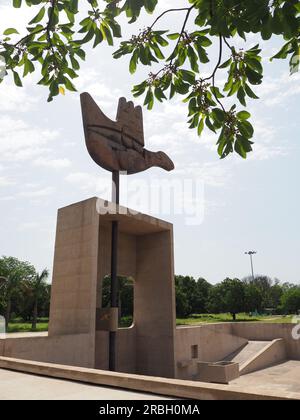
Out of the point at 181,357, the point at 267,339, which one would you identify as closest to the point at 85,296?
the point at 181,357

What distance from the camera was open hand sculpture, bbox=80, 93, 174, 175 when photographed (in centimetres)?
1534

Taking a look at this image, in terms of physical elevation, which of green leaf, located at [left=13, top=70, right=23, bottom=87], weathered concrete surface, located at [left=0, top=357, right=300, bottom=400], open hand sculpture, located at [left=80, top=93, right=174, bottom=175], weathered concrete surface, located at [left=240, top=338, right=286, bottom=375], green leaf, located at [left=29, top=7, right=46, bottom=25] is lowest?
weathered concrete surface, located at [left=240, top=338, right=286, bottom=375]

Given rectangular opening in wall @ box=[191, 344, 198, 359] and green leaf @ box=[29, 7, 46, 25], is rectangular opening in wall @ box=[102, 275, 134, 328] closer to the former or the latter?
rectangular opening in wall @ box=[191, 344, 198, 359]

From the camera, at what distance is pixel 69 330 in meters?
14.4

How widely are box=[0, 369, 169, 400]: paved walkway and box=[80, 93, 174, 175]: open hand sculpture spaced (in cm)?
1060

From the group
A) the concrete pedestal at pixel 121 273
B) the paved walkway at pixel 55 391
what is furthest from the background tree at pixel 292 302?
the paved walkway at pixel 55 391

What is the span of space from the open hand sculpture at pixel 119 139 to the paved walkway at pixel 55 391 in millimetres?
10599

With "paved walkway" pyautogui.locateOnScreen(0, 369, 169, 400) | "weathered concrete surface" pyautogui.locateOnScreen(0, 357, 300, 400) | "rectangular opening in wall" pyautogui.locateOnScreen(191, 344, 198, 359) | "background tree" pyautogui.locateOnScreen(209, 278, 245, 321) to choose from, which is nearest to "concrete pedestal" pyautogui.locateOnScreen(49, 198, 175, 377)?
"rectangular opening in wall" pyautogui.locateOnScreen(191, 344, 198, 359)

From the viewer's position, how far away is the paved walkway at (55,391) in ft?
15.7

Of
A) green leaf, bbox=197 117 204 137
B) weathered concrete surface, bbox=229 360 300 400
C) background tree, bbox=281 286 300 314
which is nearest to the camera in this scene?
green leaf, bbox=197 117 204 137

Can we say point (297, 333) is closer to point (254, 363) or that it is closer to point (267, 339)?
point (267, 339)
